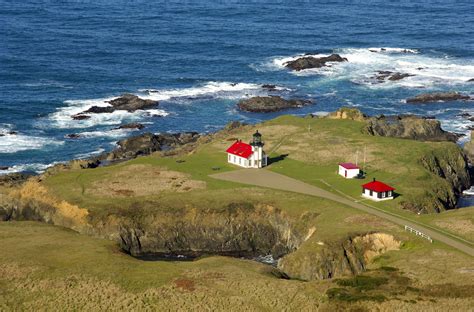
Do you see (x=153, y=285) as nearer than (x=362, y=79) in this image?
Yes

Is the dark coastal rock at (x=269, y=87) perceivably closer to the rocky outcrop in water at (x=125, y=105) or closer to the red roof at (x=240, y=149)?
the rocky outcrop in water at (x=125, y=105)

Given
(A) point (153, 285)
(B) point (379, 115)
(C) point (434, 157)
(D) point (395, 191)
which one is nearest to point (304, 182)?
(D) point (395, 191)

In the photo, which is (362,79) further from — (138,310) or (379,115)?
(138,310)

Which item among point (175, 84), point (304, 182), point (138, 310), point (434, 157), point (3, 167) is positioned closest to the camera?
point (138, 310)

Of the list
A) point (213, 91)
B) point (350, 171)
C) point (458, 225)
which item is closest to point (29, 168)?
point (350, 171)

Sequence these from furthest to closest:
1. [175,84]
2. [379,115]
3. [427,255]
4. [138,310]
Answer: [175,84] → [379,115] → [427,255] → [138,310]

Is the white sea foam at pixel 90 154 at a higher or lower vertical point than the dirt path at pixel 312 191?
lower

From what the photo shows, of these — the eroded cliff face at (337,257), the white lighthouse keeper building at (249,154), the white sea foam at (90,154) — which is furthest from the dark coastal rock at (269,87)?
the eroded cliff face at (337,257)
